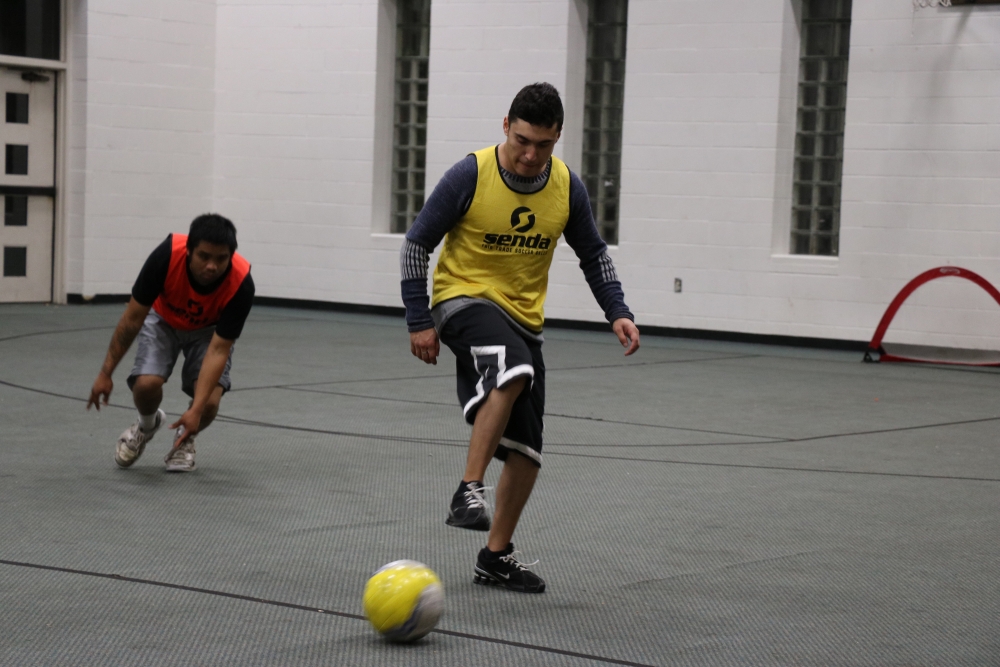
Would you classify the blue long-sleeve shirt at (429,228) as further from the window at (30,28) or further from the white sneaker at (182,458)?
the window at (30,28)

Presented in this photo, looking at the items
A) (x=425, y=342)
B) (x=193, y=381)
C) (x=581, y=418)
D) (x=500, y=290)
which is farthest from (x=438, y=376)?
(x=425, y=342)

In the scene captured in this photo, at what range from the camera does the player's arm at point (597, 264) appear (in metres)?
4.44

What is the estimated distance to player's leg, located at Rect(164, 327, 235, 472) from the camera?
6.19 m

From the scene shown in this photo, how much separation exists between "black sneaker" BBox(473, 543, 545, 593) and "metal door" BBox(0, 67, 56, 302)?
12051 mm

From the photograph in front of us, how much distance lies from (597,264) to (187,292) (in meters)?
2.20

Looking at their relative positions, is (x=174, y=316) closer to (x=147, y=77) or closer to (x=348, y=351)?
(x=348, y=351)

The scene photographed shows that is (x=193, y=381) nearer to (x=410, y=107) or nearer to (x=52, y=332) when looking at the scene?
(x=52, y=332)

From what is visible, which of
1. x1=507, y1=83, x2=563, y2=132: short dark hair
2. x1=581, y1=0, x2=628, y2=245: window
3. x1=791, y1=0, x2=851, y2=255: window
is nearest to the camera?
x1=507, y1=83, x2=563, y2=132: short dark hair

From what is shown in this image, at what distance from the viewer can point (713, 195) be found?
1358 centimetres

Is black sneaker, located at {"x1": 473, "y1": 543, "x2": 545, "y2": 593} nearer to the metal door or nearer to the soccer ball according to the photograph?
the soccer ball

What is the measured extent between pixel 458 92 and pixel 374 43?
122 cm

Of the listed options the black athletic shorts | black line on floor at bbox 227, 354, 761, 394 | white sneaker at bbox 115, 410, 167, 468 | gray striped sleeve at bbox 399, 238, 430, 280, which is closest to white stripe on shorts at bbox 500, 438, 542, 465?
the black athletic shorts

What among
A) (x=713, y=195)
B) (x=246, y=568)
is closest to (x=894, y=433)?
(x=246, y=568)

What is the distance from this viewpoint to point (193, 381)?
6414 millimetres
